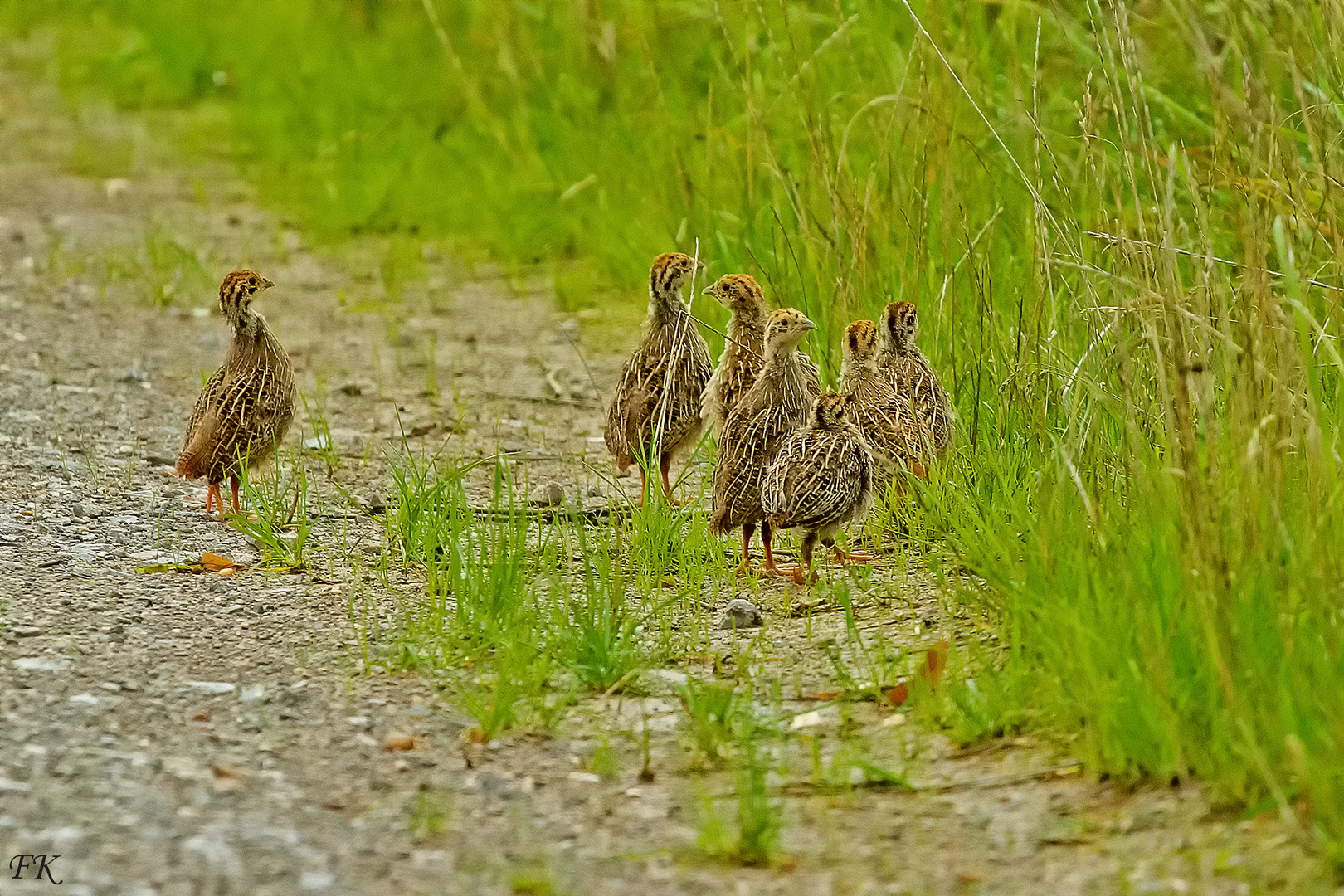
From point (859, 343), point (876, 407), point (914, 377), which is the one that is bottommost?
point (876, 407)

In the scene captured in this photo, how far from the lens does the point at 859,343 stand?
20.8 feet

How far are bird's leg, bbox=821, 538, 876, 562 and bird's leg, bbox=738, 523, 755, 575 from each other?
9.5 inches

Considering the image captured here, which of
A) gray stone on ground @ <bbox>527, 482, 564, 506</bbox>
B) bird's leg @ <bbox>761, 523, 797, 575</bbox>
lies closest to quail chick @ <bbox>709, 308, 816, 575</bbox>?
bird's leg @ <bbox>761, 523, 797, 575</bbox>

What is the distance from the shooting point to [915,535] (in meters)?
5.83

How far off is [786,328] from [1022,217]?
1965 millimetres

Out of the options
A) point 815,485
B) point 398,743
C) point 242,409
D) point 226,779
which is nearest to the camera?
point 226,779

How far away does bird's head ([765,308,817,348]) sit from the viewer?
19.8 feet

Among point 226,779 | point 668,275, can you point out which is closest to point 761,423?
point 668,275

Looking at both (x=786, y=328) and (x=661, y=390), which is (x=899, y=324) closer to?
(x=786, y=328)

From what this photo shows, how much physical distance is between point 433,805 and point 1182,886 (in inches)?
64.4

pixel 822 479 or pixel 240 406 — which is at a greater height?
pixel 240 406

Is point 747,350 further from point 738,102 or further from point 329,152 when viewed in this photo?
point 329,152

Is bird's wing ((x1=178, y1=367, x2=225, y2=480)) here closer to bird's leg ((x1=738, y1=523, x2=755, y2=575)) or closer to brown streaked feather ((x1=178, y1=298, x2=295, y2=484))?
brown streaked feather ((x1=178, y1=298, x2=295, y2=484))

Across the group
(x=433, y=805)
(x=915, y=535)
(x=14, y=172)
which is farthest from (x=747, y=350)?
(x=14, y=172)
